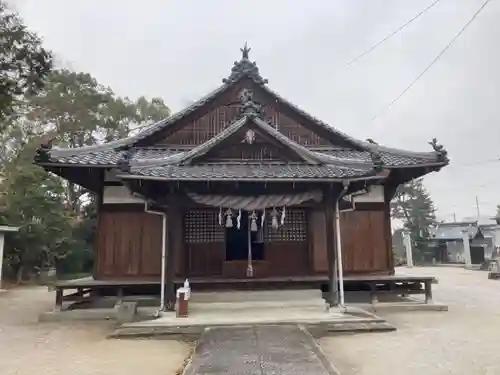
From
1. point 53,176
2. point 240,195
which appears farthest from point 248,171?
point 53,176

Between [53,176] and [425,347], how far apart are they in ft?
70.9

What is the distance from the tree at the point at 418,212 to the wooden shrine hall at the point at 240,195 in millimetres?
28658

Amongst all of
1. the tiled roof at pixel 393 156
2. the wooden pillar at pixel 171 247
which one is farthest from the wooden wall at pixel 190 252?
the tiled roof at pixel 393 156

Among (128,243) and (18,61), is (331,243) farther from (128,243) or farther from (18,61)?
(18,61)

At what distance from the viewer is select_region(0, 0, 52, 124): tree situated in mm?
9484

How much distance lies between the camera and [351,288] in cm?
1055

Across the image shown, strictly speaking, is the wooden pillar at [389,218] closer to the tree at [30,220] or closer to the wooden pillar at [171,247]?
the wooden pillar at [171,247]

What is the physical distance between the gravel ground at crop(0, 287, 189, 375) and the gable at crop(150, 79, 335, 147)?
5.36 meters

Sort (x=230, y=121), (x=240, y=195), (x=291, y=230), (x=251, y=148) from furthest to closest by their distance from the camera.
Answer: (x=230, y=121) < (x=291, y=230) < (x=251, y=148) < (x=240, y=195)

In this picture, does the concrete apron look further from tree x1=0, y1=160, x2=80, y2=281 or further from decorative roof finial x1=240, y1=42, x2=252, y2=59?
tree x1=0, y1=160, x2=80, y2=281

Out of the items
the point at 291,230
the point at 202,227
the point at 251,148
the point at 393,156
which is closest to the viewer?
the point at 251,148

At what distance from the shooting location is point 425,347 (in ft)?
20.6

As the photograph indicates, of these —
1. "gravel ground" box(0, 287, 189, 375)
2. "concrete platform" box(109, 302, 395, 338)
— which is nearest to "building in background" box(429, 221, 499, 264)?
"concrete platform" box(109, 302, 395, 338)

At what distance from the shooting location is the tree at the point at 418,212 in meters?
38.4
